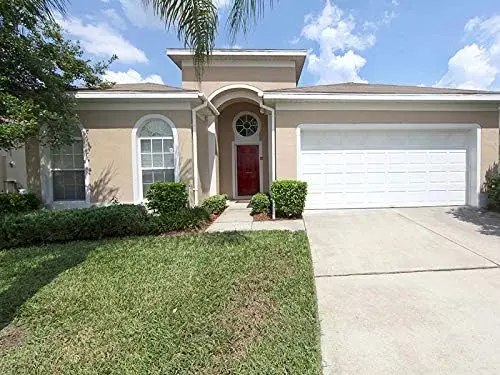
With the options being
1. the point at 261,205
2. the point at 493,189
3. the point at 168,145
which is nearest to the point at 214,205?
the point at 261,205

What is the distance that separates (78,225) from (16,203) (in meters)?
→ 3.16

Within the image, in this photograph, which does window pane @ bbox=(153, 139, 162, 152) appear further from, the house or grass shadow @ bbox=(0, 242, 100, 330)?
grass shadow @ bbox=(0, 242, 100, 330)

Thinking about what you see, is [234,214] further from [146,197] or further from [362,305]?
[362,305]

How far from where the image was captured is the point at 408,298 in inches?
143

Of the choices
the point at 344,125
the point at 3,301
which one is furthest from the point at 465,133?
the point at 3,301

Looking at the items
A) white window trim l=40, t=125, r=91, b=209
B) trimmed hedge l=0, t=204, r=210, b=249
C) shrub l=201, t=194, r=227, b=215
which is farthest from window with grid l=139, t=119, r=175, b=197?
trimmed hedge l=0, t=204, r=210, b=249

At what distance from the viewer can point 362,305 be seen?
3.50 metres

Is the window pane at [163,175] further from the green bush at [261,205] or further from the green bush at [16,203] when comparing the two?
the green bush at [16,203]

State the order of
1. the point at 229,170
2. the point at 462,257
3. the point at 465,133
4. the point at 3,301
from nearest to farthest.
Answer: the point at 3,301 < the point at 462,257 < the point at 465,133 < the point at 229,170

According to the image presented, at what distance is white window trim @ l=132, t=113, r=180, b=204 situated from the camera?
28.4ft

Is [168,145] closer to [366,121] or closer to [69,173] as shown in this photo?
[69,173]

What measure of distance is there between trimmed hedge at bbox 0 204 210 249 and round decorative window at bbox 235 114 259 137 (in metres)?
7.08

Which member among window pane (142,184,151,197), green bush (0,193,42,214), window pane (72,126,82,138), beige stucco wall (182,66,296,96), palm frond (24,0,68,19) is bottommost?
green bush (0,193,42,214)

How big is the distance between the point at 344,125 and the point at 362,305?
6626mm
